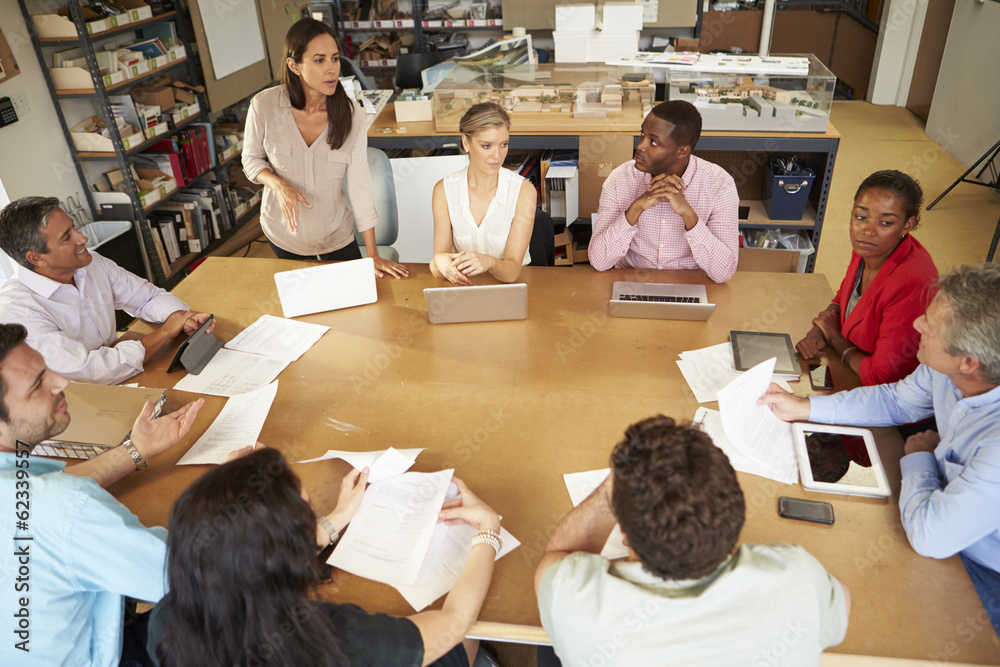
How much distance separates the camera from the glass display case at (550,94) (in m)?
3.52

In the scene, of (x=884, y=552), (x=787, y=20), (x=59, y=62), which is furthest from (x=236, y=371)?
(x=787, y=20)

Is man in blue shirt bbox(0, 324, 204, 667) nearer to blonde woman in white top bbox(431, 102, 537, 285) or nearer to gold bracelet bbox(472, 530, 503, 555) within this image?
gold bracelet bbox(472, 530, 503, 555)

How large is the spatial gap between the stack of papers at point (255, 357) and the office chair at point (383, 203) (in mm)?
825

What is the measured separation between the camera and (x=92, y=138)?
3.61 meters

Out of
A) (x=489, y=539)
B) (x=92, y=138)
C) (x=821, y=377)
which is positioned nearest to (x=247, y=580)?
(x=489, y=539)

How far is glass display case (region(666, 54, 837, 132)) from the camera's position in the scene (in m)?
3.24

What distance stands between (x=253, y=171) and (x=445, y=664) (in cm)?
191

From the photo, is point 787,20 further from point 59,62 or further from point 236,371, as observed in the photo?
point 236,371

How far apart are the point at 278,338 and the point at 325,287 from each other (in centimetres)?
22

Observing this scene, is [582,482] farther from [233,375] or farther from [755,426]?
[233,375]

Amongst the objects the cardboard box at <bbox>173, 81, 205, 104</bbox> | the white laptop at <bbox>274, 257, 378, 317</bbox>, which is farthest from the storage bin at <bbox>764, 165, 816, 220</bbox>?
the cardboard box at <bbox>173, 81, 205, 104</bbox>

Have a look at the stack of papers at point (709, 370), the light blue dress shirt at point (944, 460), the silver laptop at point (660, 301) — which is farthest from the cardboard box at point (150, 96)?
the light blue dress shirt at point (944, 460)

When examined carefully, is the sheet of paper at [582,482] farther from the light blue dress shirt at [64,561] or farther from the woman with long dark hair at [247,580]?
the light blue dress shirt at [64,561]

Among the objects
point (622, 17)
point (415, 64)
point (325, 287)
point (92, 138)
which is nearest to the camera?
point (325, 287)
